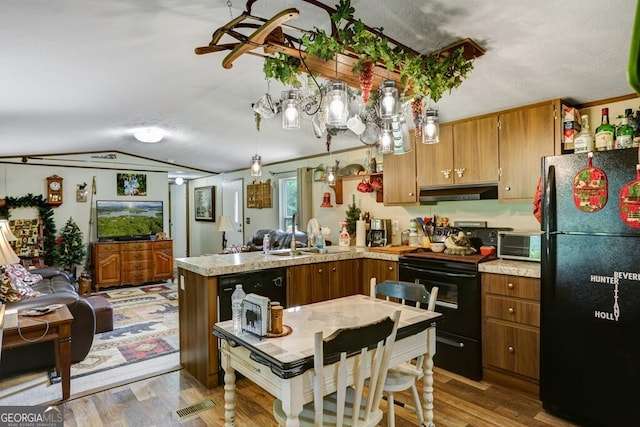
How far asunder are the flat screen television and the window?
2.79 meters

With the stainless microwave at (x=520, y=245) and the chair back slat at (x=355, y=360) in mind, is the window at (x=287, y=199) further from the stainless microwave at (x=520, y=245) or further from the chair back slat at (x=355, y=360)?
the chair back slat at (x=355, y=360)

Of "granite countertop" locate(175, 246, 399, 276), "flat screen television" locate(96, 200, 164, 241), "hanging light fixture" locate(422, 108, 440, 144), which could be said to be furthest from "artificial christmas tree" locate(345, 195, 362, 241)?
"flat screen television" locate(96, 200, 164, 241)

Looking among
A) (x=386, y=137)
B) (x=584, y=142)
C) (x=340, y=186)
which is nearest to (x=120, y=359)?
(x=386, y=137)

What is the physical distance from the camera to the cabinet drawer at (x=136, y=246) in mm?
7125

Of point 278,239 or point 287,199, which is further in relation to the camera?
point 287,199

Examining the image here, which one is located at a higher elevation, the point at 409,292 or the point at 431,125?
the point at 431,125

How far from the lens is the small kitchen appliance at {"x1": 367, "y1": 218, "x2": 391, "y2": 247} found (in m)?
4.58

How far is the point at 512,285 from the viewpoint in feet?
9.76

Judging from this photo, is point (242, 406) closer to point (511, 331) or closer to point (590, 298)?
point (511, 331)

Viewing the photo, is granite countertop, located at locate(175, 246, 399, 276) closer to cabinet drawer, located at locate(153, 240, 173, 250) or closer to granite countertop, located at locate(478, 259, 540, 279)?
granite countertop, located at locate(478, 259, 540, 279)

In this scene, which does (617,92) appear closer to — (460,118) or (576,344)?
(460,118)

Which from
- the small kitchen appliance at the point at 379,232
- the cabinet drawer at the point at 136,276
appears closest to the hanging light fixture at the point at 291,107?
the small kitchen appliance at the point at 379,232

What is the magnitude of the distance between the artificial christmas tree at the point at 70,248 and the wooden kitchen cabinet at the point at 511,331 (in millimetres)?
6611

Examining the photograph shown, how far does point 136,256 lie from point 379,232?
493 centimetres
